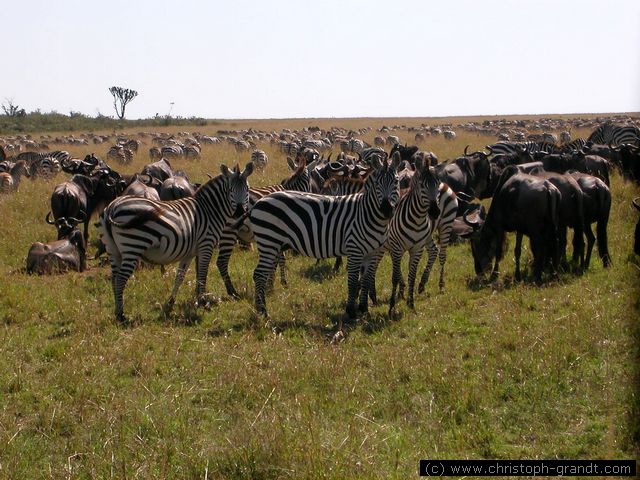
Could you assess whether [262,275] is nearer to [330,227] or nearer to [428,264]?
[330,227]

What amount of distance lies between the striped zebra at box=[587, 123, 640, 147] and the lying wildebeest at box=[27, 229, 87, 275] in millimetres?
21991

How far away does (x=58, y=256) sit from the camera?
1213 centimetres

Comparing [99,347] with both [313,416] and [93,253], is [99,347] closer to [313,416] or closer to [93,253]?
[313,416]

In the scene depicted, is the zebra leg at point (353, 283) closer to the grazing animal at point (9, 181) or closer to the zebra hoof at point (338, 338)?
the zebra hoof at point (338, 338)

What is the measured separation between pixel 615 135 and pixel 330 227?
23.9 meters

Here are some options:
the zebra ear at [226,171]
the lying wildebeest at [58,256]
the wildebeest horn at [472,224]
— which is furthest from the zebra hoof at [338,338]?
the lying wildebeest at [58,256]

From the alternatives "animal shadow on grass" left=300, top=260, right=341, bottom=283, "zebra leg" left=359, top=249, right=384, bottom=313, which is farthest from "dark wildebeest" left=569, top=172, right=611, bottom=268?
→ "animal shadow on grass" left=300, top=260, right=341, bottom=283

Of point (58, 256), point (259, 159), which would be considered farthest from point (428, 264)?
point (259, 159)

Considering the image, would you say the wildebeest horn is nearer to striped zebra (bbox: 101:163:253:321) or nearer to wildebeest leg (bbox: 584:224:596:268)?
wildebeest leg (bbox: 584:224:596:268)

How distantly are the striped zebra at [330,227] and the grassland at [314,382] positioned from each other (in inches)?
22.3

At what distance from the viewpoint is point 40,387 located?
6.66 metres

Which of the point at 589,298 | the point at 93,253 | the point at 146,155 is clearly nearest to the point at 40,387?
the point at 589,298

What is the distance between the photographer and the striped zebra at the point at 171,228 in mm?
8938

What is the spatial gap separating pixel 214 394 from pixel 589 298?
198 inches
